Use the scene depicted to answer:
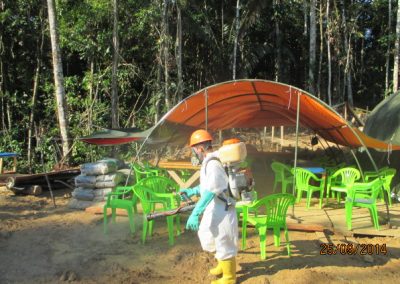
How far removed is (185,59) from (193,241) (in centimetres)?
1460

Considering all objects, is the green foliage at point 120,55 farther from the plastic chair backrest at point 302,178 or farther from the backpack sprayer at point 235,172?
the backpack sprayer at point 235,172

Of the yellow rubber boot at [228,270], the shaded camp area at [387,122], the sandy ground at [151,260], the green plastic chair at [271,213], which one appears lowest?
the sandy ground at [151,260]

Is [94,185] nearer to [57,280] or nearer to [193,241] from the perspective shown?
[193,241]

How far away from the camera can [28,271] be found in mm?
5215

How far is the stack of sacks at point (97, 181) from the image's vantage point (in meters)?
9.04

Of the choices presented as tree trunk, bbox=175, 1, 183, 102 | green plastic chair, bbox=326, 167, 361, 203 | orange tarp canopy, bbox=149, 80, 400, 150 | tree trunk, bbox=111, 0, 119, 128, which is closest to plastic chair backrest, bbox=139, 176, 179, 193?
orange tarp canopy, bbox=149, 80, 400, 150

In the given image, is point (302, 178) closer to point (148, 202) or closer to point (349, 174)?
point (349, 174)

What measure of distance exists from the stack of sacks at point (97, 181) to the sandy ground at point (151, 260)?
163 cm

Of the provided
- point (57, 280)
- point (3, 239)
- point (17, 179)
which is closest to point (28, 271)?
point (57, 280)

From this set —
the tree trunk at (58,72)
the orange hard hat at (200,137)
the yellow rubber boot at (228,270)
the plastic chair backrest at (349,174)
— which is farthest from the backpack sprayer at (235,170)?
the tree trunk at (58,72)

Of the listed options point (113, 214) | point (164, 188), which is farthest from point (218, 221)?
point (113, 214)

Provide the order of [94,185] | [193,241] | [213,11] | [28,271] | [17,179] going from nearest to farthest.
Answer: [28,271], [193,241], [94,185], [17,179], [213,11]

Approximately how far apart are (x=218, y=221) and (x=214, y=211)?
0.11 m

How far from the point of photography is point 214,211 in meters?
4.18
